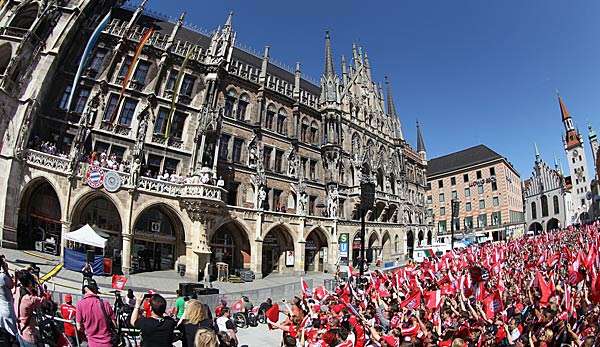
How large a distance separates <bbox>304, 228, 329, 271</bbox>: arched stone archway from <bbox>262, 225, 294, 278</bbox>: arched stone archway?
2.71 m

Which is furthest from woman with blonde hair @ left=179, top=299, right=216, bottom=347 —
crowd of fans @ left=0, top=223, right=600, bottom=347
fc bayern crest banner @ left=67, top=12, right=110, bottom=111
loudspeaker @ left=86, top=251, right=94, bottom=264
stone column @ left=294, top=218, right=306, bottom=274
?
stone column @ left=294, top=218, right=306, bottom=274

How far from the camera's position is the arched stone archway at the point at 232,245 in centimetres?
2766

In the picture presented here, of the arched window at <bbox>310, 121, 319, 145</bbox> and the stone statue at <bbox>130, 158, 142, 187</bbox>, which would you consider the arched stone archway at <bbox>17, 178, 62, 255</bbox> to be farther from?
the arched window at <bbox>310, 121, 319, 145</bbox>

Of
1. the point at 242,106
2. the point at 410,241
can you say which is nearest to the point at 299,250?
the point at 242,106

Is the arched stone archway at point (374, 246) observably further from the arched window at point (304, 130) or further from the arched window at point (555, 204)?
the arched window at point (555, 204)

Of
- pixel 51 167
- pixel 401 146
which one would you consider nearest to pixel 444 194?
pixel 401 146

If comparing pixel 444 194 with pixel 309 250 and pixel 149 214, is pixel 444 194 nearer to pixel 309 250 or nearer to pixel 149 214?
pixel 309 250

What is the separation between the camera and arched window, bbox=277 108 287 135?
111 ft

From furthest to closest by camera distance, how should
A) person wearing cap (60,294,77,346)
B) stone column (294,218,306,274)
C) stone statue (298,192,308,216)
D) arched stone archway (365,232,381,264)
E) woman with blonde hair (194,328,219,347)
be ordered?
arched stone archway (365,232,381,264), stone statue (298,192,308,216), stone column (294,218,306,274), person wearing cap (60,294,77,346), woman with blonde hair (194,328,219,347)

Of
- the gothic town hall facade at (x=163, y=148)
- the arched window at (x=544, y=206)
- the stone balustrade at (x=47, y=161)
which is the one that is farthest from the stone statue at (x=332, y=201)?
the arched window at (x=544, y=206)

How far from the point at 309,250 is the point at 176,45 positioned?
2063cm

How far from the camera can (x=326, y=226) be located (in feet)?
111

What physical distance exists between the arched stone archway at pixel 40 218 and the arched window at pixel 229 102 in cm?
1328

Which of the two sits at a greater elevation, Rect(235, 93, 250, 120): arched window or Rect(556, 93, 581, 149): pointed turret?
Rect(556, 93, 581, 149): pointed turret
